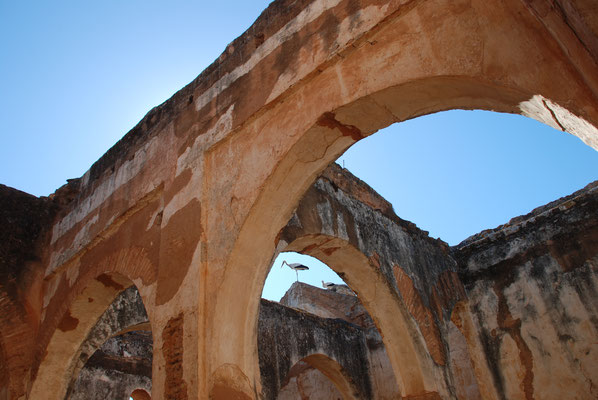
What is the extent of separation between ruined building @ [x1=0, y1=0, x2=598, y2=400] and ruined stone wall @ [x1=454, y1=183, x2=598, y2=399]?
3 cm

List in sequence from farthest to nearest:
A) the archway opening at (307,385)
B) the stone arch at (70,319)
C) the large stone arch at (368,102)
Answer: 1. the archway opening at (307,385)
2. the stone arch at (70,319)
3. the large stone arch at (368,102)

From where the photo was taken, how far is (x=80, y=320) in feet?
15.5

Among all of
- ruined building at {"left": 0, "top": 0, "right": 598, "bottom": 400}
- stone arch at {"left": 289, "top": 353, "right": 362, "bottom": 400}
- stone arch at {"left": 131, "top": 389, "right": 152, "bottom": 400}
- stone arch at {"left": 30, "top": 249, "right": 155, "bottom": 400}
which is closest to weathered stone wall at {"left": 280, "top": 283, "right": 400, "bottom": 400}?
stone arch at {"left": 289, "top": 353, "right": 362, "bottom": 400}

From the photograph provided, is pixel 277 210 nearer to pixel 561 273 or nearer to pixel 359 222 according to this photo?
pixel 359 222

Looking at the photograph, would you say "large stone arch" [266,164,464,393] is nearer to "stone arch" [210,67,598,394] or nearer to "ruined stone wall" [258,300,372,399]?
"stone arch" [210,67,598,394]

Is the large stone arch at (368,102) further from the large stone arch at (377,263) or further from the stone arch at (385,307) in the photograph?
the stone arch at (385,307)

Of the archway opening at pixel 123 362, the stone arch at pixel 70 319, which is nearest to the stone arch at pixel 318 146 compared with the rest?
the stone arch at pixel 70 319

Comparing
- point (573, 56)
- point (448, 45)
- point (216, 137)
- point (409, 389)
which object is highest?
point (216, 137)

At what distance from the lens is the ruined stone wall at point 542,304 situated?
6340 millimetres

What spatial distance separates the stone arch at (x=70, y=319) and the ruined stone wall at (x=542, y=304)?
219 inches

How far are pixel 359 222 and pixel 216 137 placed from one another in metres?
2.60

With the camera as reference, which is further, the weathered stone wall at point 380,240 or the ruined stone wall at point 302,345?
the ruined stone wall at point 302,345

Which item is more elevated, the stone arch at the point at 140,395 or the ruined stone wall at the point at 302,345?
the ruined stone wall at the point at 302,345

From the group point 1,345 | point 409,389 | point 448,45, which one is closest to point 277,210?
point 448,45
